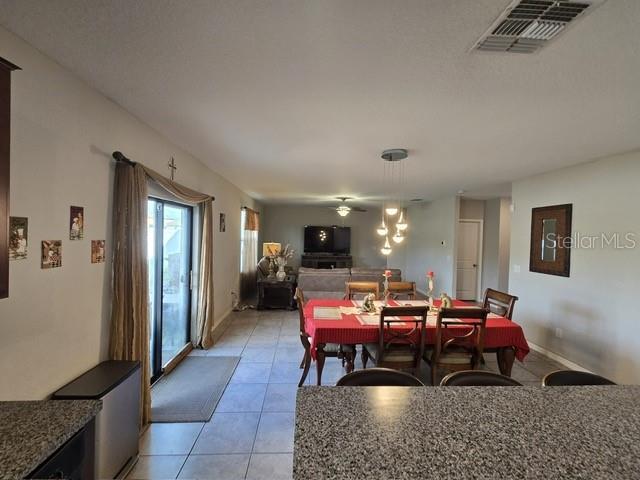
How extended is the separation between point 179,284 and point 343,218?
708cm

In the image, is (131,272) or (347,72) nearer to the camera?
(347,72)

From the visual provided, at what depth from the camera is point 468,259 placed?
310 inches

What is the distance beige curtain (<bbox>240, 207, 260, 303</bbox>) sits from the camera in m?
7.11

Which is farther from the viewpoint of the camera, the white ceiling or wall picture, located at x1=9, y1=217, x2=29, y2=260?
wall picture, located at x1=9, y1=217, x2=29, y2=260

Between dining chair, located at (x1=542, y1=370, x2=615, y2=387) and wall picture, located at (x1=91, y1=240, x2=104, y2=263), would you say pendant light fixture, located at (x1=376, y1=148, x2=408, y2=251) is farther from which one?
wall picture, located at (x1=91, y1=240, x2=104, y2=263)

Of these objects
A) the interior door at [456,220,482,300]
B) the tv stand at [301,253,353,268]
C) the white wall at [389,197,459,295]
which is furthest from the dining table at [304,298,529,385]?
the tv stand at [301,253,353,268]

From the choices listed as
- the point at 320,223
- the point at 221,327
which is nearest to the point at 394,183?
the point at 221,327

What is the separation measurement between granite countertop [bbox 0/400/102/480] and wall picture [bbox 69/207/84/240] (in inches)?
39.5

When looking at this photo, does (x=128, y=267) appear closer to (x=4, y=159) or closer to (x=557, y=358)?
(x=4, y=159)

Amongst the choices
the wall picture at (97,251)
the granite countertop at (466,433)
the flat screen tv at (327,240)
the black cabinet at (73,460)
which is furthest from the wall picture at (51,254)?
the flat screen tv at (327,240)

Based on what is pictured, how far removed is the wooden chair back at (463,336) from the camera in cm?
276

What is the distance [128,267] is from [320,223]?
8.29m

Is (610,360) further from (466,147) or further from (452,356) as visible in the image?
(466,147)

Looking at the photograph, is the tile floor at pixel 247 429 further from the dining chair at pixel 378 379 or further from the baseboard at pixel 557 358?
the dining chair at pixel 378 379
